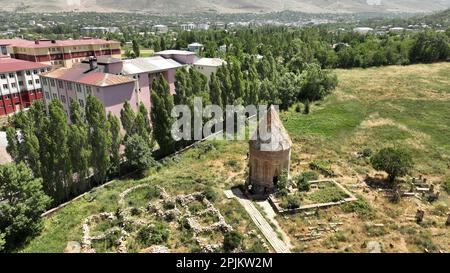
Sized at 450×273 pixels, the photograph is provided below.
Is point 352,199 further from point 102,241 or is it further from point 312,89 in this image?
point 312,89

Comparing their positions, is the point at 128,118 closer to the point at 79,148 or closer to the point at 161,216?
the point at 79,148

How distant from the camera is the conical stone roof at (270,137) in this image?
→ 36.2 metres

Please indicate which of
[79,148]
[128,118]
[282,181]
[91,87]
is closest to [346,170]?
[282,181]

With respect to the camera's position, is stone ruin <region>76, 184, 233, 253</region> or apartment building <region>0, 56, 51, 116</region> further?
apartment building <region>0, 56, 51, 116</region>

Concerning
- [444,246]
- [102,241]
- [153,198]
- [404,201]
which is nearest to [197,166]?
[153,198]

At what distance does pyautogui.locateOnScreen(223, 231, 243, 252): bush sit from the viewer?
2673 cm

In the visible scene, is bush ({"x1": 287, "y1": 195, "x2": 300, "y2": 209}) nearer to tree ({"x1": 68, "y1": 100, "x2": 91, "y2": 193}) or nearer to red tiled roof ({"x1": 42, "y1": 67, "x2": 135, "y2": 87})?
tree ({"x1": 68, "y1": 100, "x2": 91, "y2": 193})

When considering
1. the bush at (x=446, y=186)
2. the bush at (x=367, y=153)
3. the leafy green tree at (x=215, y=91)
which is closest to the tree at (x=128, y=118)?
the leafy green tree at (x=215, y=91)

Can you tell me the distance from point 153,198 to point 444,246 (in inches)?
1058

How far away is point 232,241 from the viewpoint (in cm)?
2683

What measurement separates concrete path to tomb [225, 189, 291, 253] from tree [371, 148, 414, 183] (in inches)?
652

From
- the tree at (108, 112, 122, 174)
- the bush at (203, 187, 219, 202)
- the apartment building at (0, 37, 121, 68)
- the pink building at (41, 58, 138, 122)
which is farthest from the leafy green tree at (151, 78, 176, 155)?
the apartment building at (0, 37, 121, 68)

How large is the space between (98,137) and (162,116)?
979cm

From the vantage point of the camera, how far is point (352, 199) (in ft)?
113
